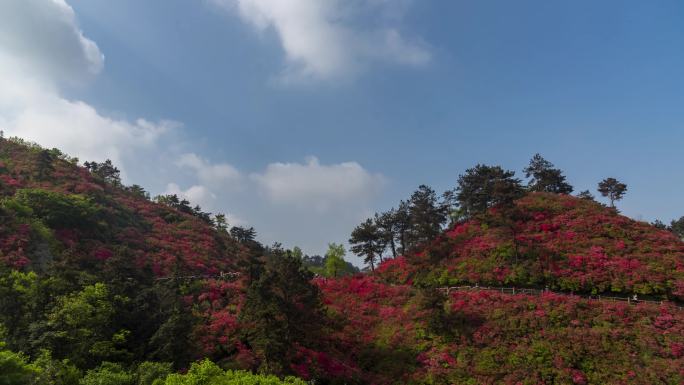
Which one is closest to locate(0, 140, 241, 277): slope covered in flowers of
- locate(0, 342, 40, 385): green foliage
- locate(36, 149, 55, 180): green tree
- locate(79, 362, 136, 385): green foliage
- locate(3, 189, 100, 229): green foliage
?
locate(3, 189, 100, 229): green foliage

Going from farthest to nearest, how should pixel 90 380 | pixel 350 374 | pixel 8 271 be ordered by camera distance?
1. pixel 8 271
2. pixel 350 374
3. pixel 90 380

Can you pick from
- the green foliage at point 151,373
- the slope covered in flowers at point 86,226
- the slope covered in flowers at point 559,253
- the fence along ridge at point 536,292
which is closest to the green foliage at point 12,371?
the green foliage at point 151,373

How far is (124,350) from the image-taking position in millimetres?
24094

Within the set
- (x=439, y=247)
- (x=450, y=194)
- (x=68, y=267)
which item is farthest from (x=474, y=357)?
(x=450, y=194)

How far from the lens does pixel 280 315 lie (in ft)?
84.5

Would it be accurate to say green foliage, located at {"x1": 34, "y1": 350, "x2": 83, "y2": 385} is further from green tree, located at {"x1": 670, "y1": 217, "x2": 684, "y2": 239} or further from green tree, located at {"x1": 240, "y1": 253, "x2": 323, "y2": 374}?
green tree, located at {"x1": 670, "y1": 217, "x2": 684, "y2": 239}

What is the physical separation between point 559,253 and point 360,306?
21.1 m

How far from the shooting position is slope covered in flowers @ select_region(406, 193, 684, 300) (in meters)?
34.6

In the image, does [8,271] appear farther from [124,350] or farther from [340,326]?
[340,326]

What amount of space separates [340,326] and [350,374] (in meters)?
6.66

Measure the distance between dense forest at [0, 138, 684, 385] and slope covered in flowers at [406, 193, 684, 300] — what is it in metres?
0.18

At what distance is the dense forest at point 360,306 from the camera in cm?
2384

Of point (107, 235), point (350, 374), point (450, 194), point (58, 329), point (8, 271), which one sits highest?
point (450, 194)

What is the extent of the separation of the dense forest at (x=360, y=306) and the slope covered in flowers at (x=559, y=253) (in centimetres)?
18
